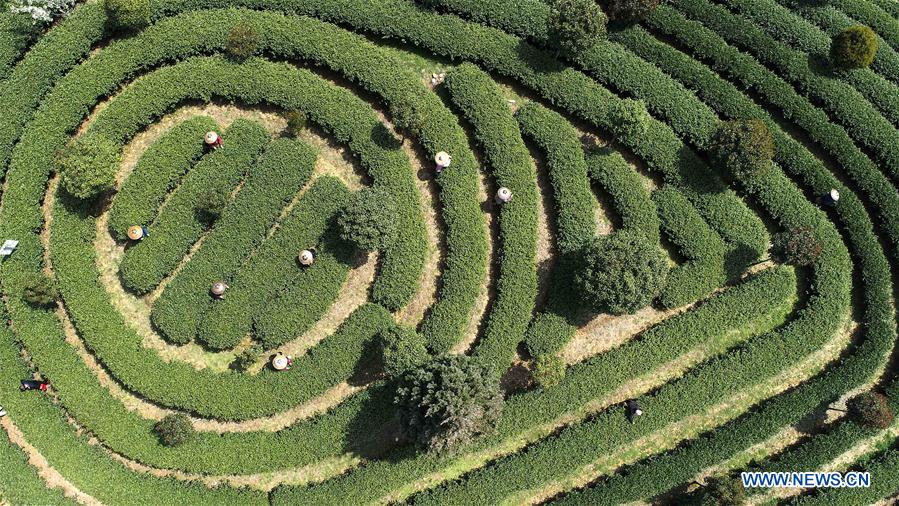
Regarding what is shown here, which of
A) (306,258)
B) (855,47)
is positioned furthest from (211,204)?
(855,47)

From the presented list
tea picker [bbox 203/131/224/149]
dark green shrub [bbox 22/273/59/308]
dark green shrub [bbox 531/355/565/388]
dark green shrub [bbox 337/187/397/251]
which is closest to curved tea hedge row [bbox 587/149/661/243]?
dark green shrub [bbox 531/355/565/388]

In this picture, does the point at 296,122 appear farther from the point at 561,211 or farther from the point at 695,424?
the point at 695,424

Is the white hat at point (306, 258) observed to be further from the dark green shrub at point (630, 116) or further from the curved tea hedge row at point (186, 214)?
the dark green shrub at point (630, 116)

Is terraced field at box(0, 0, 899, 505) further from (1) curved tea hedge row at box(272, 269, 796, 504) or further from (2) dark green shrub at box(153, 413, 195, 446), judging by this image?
(2) dark green shrub at box(153, 413, 195, 446)

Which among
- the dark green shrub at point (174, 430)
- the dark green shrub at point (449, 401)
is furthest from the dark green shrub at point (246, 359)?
the dark green shrub at point (449, 401)

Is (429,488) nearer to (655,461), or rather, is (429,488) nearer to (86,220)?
(655,461)

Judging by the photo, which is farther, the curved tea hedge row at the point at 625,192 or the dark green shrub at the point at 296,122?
the dark green shrub at the point at 296,122
